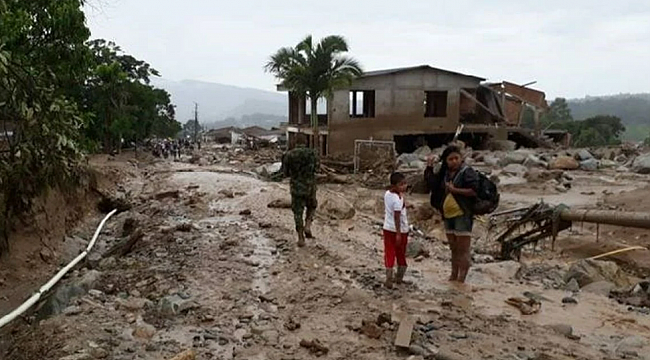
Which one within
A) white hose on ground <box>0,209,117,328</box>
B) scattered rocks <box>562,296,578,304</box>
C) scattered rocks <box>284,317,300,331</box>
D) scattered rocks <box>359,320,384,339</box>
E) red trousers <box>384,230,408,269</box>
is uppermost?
red trousers <box>384,230,408,269</box>

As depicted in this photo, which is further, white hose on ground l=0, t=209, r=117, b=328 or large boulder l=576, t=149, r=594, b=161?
large boulder l=576, t=149, r=594, b=161

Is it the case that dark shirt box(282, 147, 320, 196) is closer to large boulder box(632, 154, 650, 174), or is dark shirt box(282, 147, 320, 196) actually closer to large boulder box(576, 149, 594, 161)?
large boulder box(632, 154, 650, 174)

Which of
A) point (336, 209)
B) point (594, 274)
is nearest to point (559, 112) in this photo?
point (336, 209)

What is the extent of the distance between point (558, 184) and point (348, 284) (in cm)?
1523

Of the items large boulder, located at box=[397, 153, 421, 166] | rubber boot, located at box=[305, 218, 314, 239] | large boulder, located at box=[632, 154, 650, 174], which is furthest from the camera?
large boulder, located at box=[397, 153, 421, 166]

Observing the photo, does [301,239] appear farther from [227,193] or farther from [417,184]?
[417,184]

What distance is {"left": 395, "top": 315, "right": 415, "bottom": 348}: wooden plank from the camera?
475 centimetres

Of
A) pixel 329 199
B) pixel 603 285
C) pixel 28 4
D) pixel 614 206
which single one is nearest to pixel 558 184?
pixel 614 206

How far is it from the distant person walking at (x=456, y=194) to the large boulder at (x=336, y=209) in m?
5.67

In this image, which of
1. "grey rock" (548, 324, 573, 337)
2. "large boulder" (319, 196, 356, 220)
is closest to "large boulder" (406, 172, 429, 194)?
"large boulder" (319, 196, 356, 220)

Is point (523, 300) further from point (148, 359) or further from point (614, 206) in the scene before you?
point (614, 206)

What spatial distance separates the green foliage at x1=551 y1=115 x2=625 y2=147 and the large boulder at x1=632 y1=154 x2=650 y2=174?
63.7 feet

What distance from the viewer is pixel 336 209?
1260cm

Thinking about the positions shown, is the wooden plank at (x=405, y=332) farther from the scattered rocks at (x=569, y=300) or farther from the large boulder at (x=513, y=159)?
the large boulder at (x=513, y=159)
